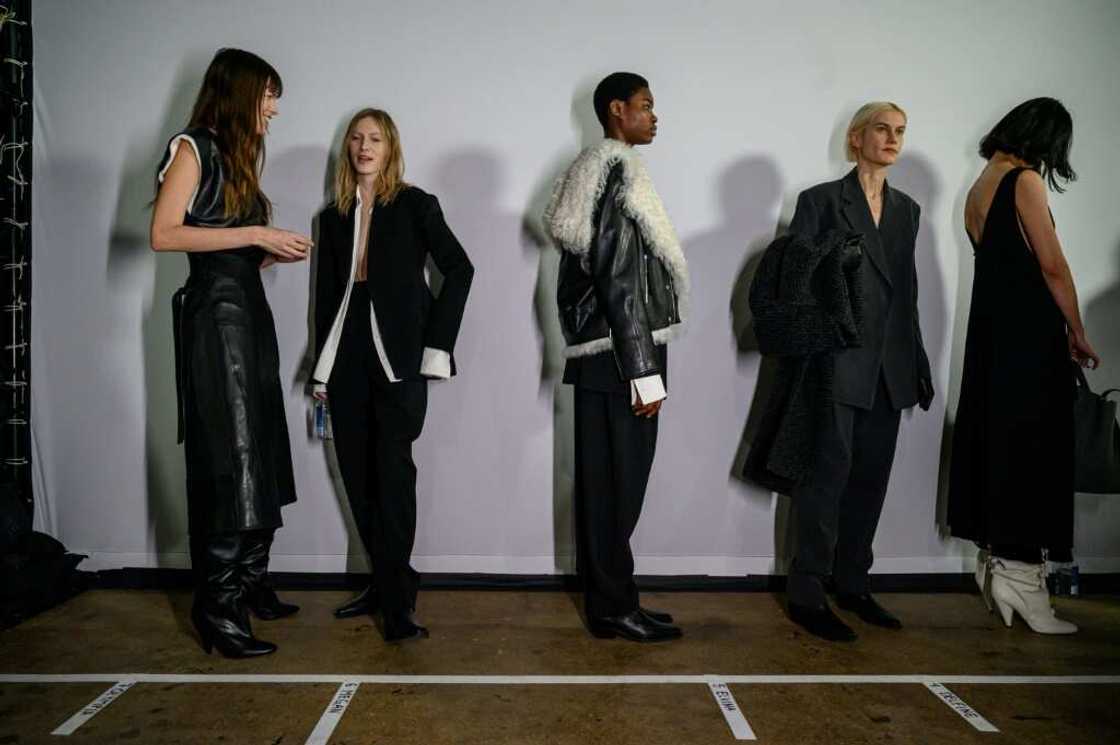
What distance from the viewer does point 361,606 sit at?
2.90 meters

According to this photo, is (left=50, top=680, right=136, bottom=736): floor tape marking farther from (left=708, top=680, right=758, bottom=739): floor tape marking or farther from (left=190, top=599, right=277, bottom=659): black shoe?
(left=708, top=680, right=758, bottom=739): floor tape marking

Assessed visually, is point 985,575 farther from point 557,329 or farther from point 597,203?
point 597,203

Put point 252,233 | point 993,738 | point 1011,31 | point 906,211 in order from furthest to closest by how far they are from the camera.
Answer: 1. point 1011,31
2. point 906,211
3. point 252,233
4. point 993,738

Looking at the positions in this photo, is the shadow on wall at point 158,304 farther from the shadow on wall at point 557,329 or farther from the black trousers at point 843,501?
the black trousers at point 843,501

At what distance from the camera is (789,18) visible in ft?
10.5

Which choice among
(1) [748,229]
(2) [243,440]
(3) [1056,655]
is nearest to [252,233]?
(2) [243,440]

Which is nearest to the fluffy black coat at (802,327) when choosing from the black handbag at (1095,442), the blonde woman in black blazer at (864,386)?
the blonde woman in black blazer at (864,386)

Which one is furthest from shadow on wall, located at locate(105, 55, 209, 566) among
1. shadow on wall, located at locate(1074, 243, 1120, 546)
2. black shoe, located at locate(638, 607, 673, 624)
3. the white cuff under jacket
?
shadow on wall, located at locate(1074, 243, 1120, 546)

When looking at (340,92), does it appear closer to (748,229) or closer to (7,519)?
(748,229)

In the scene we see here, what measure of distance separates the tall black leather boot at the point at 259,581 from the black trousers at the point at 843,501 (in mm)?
1727

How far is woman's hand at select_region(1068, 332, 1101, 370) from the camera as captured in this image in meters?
2.76

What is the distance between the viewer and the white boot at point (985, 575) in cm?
295

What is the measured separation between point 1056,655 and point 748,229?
1.76m

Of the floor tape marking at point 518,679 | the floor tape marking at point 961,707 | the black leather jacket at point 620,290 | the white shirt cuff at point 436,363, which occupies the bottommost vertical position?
the floor tape marking at point 961,707
